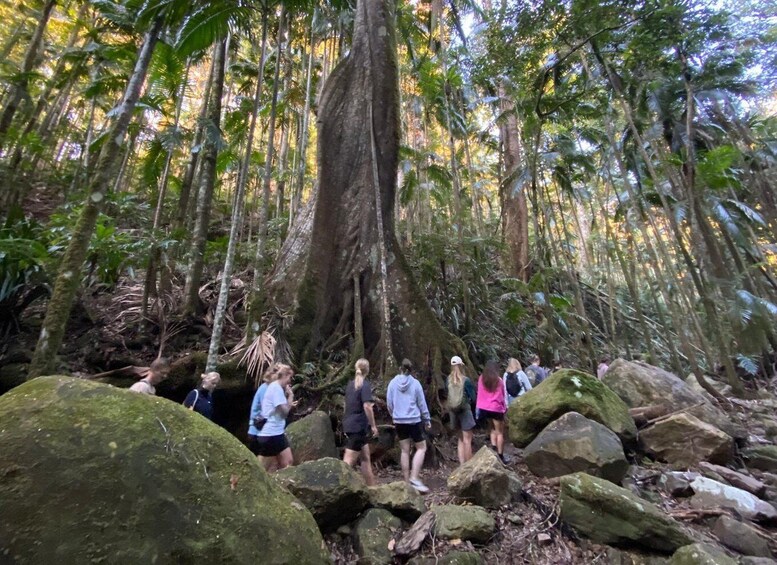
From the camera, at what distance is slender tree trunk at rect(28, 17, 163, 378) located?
424 centimetres

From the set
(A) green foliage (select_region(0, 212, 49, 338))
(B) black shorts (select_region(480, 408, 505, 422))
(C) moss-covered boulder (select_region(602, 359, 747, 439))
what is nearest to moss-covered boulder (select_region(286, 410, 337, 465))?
(B) black shorts (select_region(480, 408, 505, 422))

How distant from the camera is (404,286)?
26.0ft

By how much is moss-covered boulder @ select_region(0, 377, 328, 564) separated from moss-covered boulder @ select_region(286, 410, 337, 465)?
9.57 ft

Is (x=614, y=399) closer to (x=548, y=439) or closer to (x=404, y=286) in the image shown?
(x=548, y=439)

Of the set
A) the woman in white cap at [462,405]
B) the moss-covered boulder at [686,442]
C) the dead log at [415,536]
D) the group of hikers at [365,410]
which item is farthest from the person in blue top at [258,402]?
the moss-covered boulder at [686,442]

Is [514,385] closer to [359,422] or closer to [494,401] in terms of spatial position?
[494,401]

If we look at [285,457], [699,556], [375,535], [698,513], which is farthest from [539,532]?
[285,457]

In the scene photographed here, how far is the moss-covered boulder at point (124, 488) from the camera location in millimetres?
1809

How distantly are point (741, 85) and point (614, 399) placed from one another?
43.4 ft

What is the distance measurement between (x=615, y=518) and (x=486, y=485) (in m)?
1.14

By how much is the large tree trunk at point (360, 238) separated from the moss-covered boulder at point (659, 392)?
294 cm

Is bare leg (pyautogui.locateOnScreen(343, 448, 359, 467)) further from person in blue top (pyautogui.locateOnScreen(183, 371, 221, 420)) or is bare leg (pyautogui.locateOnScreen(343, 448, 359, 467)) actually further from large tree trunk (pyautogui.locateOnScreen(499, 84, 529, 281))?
large tree trunk (pyautogui.locateOnScreen(499, 84, 529, 281))

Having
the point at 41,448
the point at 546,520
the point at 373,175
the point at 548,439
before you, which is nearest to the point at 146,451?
the point at 41,448

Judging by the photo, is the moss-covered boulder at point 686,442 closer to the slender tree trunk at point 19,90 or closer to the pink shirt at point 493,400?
the pink shirt at point 493,400
